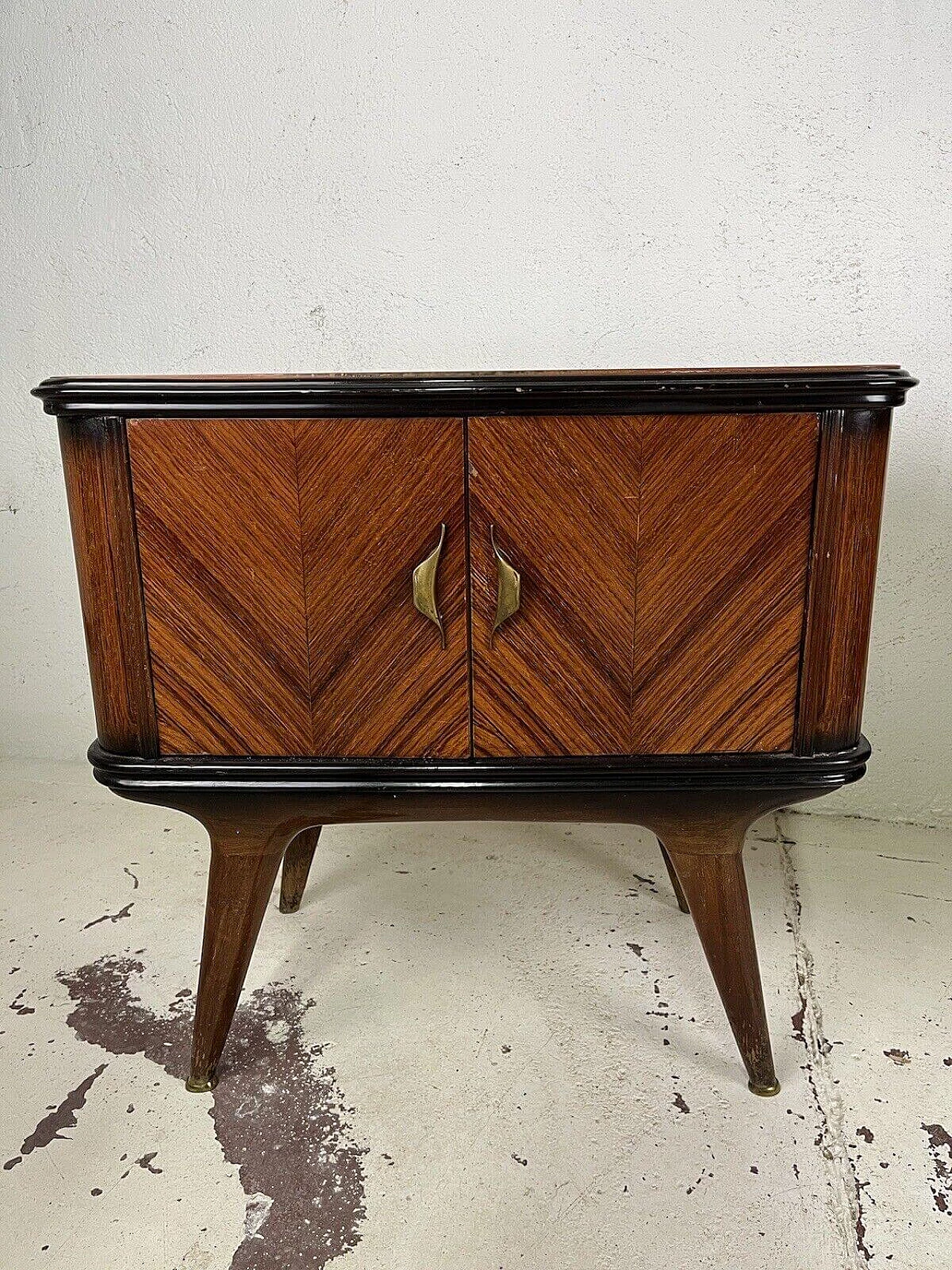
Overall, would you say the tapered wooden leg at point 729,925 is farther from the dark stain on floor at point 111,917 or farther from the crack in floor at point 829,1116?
the dark stain on floor at point 111,917

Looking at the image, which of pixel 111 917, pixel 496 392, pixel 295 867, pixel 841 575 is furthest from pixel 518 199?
pixel 111 917

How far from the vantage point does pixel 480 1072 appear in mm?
1325

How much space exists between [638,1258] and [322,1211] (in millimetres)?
339

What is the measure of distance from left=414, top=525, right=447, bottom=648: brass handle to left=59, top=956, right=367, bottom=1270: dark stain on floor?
Result: 25.2 inches

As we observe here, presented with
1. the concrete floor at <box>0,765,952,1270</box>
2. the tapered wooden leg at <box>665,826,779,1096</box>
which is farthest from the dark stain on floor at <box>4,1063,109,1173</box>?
the tapered wooden leg at <box>665,826,779,1096</box>

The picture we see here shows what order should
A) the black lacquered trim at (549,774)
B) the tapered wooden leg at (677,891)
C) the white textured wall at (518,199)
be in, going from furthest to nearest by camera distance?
1. the white textured wall at (518,199)
2. the tapered wooden leg at (677,891)
3. the black lacquered trim at (549,774)

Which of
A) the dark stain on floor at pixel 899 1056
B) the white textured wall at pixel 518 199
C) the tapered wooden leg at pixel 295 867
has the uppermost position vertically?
the white textured wall at pixel 518 199

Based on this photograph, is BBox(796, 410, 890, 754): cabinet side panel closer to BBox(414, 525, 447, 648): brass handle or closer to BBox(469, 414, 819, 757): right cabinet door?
BBox(469, 414, 819, 757): right cabinet door

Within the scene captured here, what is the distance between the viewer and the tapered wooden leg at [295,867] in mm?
1709

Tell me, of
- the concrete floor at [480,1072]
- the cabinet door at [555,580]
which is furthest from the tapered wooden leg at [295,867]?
the cabinet door at [555,580]

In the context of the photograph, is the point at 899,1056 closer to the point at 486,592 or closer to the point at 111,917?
the point at 486,592

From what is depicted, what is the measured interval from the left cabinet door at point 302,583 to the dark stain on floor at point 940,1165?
720 millimetres

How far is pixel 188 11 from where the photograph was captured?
2016mm

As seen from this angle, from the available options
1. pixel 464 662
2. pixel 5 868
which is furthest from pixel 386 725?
pixel 5 868
